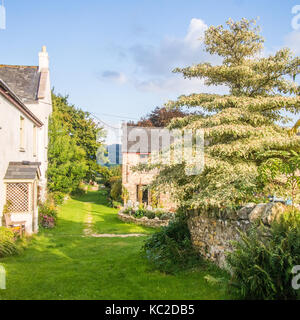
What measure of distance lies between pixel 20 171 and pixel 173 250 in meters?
9.34

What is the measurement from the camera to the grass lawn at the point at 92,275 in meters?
6.58

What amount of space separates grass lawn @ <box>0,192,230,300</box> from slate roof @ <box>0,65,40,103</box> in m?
12.7

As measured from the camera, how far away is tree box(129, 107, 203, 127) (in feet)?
126

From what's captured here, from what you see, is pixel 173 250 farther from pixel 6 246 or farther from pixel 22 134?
pixel 22 134

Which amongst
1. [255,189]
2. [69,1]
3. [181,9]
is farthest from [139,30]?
[255,189]

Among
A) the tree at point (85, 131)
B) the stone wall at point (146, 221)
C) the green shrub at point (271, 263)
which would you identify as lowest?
the stone wall at point (146, 221)

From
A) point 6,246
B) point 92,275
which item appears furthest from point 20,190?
point 92,275

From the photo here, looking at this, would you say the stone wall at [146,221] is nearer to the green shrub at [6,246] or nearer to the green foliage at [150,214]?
the green foliage at [150,214]

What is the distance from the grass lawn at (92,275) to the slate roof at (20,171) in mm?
3108

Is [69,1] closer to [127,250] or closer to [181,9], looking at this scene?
[181,9]

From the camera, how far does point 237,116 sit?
8.43m

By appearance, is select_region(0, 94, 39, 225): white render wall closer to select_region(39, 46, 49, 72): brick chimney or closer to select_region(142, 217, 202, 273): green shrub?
select_region(142, 217, 202, 273): green shrub

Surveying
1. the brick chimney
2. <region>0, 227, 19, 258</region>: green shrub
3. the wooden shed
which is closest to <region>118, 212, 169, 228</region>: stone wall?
the wooden shed

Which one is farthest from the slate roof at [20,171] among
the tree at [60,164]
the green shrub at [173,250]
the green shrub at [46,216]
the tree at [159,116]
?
the tree at [159,116]
